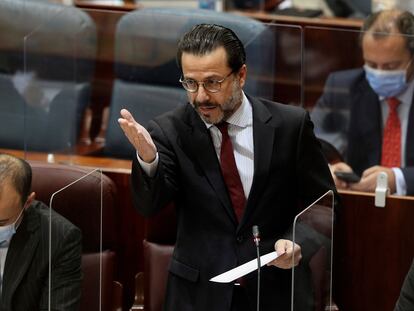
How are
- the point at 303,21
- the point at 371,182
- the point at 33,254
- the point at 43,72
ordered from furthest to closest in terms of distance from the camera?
the point at 303,21
the point at 43,72
the point at 371,182
the point at 33,254

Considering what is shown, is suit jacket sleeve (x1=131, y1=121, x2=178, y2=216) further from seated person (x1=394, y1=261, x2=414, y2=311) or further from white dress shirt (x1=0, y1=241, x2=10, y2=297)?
seated person (x1=394, y1=261, x2=414, y2=311)

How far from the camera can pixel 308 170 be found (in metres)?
1.62

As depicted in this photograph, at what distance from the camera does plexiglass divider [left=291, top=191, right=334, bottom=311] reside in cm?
153

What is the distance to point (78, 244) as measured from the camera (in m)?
1.63

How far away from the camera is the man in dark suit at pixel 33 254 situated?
5.18 feet

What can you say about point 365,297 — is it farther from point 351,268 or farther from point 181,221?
point 181,221

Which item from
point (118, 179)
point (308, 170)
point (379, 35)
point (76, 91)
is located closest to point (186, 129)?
point (308, 170)

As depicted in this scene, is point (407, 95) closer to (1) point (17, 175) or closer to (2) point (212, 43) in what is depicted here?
(2) point (212, 43)

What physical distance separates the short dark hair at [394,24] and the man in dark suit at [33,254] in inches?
31.1

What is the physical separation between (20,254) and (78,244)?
9cm

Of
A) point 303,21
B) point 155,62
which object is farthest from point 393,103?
point 155,62

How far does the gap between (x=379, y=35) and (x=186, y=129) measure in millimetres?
619

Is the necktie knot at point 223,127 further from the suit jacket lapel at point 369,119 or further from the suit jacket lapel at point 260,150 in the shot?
the suit jacket lapel at point 369,119

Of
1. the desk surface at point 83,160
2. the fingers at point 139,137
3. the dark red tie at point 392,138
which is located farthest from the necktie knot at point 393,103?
the fingers at point 139,137
